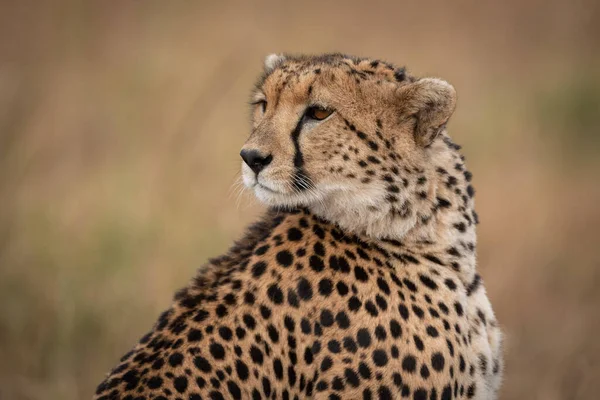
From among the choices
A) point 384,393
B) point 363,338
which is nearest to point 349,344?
point 363,338

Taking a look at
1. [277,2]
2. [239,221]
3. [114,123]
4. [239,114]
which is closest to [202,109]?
[239,221]

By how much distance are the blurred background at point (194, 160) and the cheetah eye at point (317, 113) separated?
0.43 m

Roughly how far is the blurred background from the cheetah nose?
1.31ft

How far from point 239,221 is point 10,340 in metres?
1.51

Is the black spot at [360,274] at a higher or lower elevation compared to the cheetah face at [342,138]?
lower

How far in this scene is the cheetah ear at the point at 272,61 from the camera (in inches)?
134

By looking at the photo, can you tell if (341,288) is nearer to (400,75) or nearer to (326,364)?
(326,364)

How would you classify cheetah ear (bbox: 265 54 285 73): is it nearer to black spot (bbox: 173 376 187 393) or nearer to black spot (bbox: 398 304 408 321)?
black spot (bbox: 398 304 408 321)

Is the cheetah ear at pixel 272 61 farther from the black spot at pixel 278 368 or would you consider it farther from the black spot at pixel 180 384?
the black spot at pixel 180 384

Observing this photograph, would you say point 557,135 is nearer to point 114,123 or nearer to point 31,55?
point 114,123

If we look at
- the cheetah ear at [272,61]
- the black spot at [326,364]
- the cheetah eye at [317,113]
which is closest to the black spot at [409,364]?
the black spot at [326,364]

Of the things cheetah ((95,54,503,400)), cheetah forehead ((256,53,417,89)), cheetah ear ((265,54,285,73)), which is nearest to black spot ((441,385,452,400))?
cheetah ((95,54,503,400))

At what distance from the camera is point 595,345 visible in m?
4.45

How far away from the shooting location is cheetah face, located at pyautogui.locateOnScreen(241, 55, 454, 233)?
2963mm
